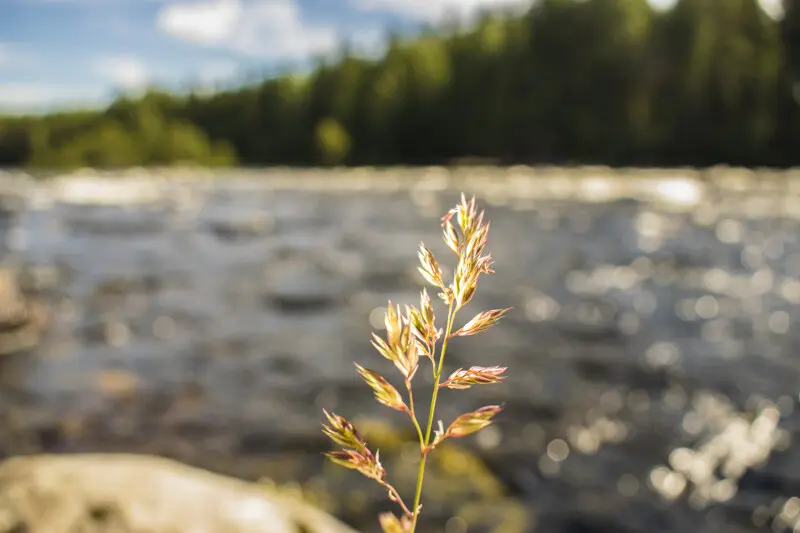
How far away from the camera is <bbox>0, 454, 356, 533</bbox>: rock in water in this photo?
361 cm

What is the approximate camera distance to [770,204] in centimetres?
3919

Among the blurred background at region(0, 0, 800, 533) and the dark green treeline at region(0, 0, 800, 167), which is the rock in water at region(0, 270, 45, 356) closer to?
the blurred background at region(0, 0, 800, 533)

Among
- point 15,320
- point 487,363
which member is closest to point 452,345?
point 487,363

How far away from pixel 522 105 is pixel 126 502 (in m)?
93.1

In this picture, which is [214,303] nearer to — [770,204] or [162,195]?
[770,204]

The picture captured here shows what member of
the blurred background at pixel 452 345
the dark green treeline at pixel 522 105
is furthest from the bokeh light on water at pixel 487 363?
the dark green treeline at pixel 522 105

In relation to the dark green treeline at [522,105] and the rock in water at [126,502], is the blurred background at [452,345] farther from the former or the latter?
the dark green treeline at [522,105]

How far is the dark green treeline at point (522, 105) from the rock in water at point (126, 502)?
7201 centimetres

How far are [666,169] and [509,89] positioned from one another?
2794 cm

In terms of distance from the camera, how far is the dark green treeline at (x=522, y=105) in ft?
250

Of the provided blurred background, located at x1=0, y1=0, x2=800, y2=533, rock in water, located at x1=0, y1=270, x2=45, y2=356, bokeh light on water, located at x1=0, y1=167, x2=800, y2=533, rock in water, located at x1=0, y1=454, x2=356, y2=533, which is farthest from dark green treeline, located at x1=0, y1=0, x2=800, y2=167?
rock in water, located at x1=0, y1=454, x2=356, y2=533

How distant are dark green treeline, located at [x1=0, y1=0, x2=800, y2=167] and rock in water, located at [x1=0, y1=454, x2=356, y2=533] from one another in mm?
72012

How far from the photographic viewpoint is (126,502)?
12.3 feet

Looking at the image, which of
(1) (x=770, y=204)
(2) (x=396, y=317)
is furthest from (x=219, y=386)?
(1) (x=770, y=204)
